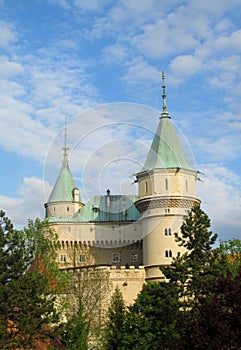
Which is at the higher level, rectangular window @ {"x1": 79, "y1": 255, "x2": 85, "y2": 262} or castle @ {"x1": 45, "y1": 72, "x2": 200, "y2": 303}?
castle @ {"x1": 45, "y1": 72, "x2": 200, "y2": 303}

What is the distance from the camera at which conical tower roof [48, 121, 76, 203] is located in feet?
246

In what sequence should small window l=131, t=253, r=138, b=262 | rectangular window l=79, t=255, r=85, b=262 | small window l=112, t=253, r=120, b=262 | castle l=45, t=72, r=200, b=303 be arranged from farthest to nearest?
rectangular window l=79, t=255, r=85, b=262 → small window l=112, t=253, r=120, b=262 → small window l=131, t=253, r=138, b=262 → castle l=45, t=72, r=200, b=303

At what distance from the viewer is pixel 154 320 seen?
4056cm

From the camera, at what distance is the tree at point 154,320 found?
37.1 meters

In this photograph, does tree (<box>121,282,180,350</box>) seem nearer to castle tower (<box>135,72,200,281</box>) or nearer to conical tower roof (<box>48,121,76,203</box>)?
castle tower (<box>135,72,200,281</box>)

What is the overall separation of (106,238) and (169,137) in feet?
45.2

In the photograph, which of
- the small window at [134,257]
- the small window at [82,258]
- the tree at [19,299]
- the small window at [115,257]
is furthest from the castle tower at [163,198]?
the tree at [19,299]

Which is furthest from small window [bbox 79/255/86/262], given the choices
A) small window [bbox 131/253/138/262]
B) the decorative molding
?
the decorative molding

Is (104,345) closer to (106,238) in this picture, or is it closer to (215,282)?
(215,282)

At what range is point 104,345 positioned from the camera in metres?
44.8

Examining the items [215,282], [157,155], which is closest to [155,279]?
[157,155]

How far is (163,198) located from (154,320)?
824 inches

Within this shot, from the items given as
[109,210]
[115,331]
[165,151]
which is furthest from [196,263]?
[109,210]

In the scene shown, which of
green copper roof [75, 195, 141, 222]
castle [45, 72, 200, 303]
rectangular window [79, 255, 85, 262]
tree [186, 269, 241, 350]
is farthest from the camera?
green copper roof [75, 195, 141, 222]
